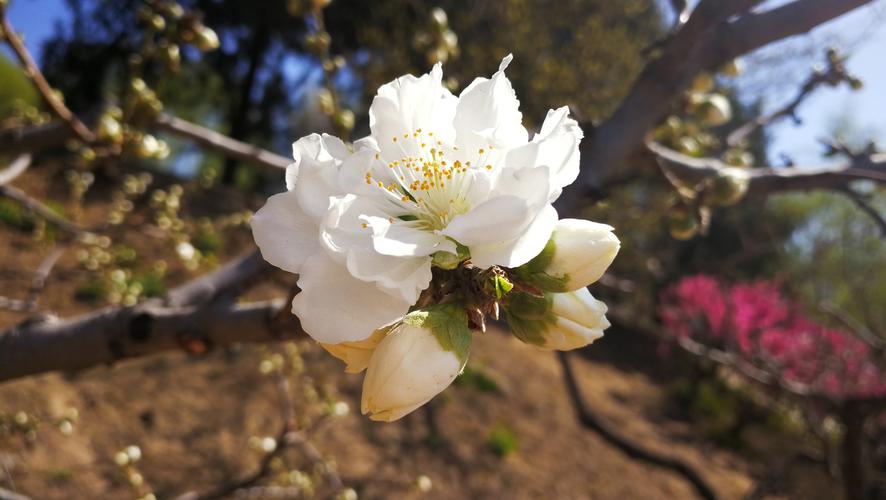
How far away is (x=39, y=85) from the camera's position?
1434mm

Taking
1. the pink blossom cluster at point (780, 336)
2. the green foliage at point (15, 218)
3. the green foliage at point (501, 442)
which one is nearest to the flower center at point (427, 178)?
the pink blossom cluster at point (780, 336)

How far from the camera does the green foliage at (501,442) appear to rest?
4.62 meters

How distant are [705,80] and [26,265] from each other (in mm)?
5863

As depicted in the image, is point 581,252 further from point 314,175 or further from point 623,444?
point 623,444

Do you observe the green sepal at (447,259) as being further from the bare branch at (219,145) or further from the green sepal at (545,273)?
the bare branch at (219,145)

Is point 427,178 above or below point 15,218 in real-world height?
above

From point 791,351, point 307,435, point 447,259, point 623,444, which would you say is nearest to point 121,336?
point 447,259

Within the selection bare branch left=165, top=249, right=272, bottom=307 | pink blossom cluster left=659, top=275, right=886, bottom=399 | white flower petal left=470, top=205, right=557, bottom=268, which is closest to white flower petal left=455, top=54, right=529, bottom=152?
white flower petal left=470, top=205, right=557, bottom=268

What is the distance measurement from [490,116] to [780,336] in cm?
582

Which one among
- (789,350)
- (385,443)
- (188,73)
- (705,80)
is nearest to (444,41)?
(705,80)

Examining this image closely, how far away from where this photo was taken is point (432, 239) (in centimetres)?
72

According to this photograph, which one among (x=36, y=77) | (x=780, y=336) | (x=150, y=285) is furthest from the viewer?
(x=780, y=336)

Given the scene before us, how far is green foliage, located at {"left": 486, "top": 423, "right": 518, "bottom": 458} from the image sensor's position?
4.62 meters

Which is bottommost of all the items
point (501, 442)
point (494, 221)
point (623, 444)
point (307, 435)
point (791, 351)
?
point (791, 351)
